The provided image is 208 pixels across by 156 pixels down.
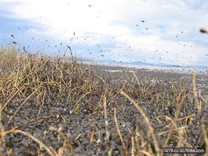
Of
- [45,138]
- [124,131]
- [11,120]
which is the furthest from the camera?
[11,120]

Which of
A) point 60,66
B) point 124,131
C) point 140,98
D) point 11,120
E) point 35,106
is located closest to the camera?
point 124,131

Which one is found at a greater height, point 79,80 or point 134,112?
point 79,80

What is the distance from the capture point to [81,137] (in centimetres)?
498

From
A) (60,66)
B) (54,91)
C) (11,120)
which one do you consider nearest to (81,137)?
(11,120)

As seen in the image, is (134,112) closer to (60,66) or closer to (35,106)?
(35,106)

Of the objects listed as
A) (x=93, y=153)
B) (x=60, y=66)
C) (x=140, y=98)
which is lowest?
(x=93, y=153)

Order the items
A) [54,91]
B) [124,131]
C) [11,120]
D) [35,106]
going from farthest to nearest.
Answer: [54,91]
[35,106]
[11,120]
[124,131]

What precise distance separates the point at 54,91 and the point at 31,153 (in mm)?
3604

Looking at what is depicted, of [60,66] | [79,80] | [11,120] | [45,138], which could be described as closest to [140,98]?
[79,80]

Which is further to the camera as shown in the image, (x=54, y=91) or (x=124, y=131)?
(x=54, y=91)

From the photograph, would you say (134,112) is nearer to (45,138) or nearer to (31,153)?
(45,138)

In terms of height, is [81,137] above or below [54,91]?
below

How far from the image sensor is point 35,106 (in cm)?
682

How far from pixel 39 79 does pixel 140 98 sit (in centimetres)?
214
